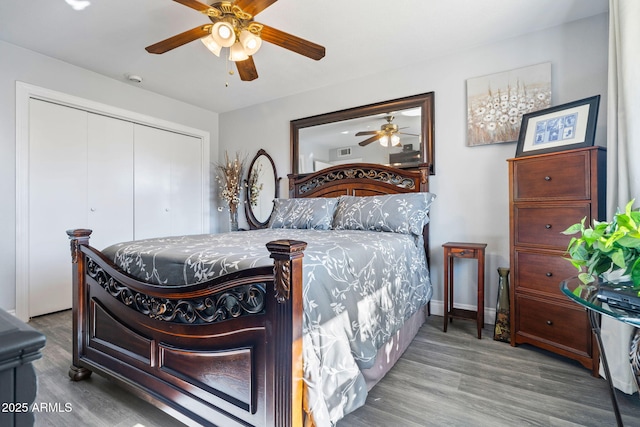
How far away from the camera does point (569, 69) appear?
8.12ft

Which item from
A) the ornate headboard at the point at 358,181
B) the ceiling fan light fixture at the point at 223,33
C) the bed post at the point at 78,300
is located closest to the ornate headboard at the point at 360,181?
the ornate headboard at the point at 358,181

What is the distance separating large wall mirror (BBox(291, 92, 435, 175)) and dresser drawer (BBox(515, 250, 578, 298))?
1.22 m

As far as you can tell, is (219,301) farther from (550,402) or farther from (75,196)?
(75,196)

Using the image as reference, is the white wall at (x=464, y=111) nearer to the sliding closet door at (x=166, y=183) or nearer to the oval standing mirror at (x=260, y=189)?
the oval standing mirror at (x=260, y=189)

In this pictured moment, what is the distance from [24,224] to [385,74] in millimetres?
4028

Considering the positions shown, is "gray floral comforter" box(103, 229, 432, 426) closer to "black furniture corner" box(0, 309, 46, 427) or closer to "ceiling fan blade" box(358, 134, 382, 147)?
"black furniture corner" box(0, 309, 46, 427)

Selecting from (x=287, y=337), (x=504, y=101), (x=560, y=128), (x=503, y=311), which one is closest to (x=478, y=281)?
(x=503, y=311)

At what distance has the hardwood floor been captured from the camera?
58.0 inches

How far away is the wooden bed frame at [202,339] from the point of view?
3.55 feet

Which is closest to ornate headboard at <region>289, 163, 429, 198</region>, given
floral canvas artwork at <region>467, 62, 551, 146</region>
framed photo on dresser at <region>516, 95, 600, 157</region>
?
floral canvas artwork at <region>467, 62, 551, 146</region>

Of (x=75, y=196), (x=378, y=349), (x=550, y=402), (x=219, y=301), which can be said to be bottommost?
(x=550, y=402)

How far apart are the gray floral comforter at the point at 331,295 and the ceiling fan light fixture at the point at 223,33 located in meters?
1.45

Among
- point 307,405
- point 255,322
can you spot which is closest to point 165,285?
point 255,322

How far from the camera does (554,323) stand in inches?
81.6
